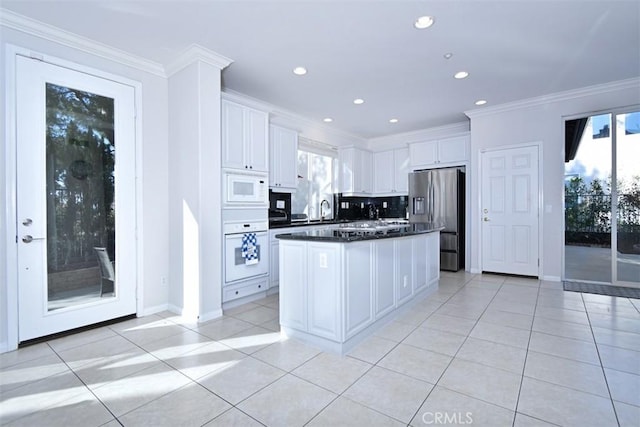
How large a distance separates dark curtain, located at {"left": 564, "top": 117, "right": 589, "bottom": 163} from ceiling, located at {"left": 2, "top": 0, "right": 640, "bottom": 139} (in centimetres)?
68

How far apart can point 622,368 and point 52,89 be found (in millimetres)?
5083

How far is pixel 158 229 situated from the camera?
10.9ft

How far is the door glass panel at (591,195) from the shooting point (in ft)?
14.0

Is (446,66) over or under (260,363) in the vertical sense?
over

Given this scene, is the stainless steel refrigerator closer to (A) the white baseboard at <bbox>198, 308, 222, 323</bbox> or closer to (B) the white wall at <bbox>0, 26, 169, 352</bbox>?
(A) the white baseboard at <bbox>198, 308, 222, 323</bbox>

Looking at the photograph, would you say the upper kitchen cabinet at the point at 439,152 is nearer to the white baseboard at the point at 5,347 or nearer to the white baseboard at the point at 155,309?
the white baseboard at the point at 155,309

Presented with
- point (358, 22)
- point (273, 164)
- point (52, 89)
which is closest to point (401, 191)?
point (273, 164)

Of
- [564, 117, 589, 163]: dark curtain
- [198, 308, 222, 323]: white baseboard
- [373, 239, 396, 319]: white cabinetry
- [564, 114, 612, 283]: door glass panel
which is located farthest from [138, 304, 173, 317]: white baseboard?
[564, 117, 589, 163]: dark curtain

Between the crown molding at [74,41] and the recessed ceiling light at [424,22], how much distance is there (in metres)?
2.74

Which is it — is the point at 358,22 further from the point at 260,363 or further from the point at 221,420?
the point at 221,420


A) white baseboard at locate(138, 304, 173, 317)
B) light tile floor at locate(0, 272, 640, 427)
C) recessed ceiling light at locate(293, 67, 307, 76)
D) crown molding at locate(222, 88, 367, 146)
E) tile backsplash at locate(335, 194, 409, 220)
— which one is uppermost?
recessed ceiling light at locate(293, 67, 307, 76)

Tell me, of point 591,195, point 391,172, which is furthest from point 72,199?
point 591,195

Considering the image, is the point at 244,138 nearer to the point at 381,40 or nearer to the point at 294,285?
the point at 381,40

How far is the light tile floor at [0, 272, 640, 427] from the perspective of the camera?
163 centimetres
